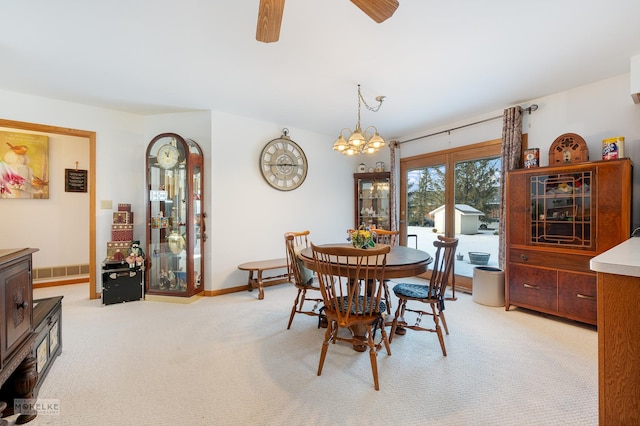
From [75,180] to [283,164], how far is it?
10.7ft

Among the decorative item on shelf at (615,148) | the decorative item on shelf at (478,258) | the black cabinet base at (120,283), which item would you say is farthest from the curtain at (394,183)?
the black cabinet base at (120,283)

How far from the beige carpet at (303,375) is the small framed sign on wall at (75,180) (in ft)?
7.70

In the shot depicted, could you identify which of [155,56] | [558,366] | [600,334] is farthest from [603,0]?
[155,56]

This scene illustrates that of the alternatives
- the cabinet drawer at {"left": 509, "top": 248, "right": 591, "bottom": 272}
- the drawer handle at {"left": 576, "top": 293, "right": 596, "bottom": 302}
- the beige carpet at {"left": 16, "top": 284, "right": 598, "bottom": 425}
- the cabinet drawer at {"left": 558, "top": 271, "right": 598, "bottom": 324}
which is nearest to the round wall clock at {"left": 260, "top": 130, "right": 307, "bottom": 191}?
the beige carpet at {"left": 16, "top": 284, "right": 598, "bottom": 425}

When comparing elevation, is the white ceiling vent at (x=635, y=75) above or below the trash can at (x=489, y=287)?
above

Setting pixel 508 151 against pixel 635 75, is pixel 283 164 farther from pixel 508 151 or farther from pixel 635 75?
pixel 635 75

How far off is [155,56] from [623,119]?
4.52 m

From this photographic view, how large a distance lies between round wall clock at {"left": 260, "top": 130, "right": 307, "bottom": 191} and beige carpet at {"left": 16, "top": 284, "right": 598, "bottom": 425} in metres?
2.14

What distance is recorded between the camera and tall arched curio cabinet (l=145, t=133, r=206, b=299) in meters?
3.63

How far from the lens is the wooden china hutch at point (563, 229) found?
2566mm

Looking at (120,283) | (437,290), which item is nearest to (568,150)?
(437,290)

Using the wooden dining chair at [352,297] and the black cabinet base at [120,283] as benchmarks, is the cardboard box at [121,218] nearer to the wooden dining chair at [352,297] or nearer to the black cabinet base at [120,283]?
the black cabinet base at [120,283]

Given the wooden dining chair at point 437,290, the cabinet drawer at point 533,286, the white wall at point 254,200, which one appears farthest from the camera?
the white wall at point 254,200

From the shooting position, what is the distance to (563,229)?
9.49 ft
